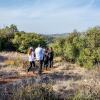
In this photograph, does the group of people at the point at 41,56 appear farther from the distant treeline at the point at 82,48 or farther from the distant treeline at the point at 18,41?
the distant treeline at the point at 18,41

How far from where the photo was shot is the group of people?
80.7 feet

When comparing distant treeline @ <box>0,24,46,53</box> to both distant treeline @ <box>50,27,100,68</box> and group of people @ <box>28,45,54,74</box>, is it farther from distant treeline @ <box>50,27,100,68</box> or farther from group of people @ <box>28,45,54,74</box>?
group of people @ <box>28,45,54,74</box>

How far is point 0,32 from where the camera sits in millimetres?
57031

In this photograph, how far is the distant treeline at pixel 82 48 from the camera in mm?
32509

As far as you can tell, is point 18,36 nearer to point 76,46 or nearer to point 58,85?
point 76,46

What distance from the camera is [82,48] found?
35.7 meters

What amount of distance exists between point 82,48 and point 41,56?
460 inches

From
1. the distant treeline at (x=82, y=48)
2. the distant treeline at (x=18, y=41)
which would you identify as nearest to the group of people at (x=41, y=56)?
the distant treeline at (x=82, y=48)

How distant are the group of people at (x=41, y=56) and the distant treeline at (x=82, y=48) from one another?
3.54 meters

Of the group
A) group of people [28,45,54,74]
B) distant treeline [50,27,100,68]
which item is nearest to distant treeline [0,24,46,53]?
distant treeline [50,27,100,68]

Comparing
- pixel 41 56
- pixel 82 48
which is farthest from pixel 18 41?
pixel 41 56

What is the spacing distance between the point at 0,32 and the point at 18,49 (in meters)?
5.71

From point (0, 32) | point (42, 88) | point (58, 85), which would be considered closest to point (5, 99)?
point (42, 88)

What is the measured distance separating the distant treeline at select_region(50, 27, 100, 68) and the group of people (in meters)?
3.54
